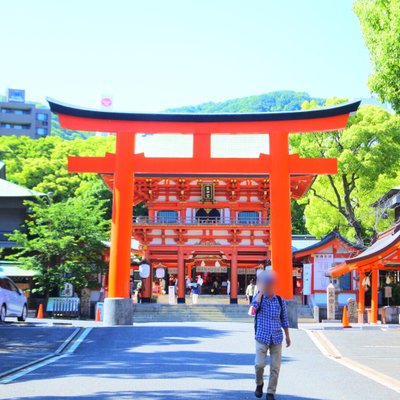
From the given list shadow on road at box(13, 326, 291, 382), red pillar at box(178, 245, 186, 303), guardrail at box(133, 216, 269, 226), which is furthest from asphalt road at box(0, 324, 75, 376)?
guardrail at box(133, 216, 269, 226)

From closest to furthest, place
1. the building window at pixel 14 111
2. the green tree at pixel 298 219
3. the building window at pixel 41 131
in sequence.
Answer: the green tree at pixel 298 219 → the building window at pixel 14 111 → the building window at pixel 41 131

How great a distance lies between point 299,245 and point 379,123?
31.4 feet

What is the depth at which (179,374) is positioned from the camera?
38.5 ft

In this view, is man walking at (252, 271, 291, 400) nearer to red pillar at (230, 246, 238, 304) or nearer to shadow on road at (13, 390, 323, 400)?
shadow on road at (13, 390, 323, 400)

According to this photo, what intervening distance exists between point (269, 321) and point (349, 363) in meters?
5.24

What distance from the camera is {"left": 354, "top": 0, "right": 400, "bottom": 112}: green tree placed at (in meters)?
15.3

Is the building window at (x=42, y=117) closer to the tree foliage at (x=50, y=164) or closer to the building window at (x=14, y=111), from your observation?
the building window at (x=14, y=111)

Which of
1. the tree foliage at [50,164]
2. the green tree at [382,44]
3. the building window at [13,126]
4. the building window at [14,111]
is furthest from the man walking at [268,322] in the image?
the building window at [14,111]

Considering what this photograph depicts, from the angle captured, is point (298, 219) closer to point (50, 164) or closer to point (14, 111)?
point (50, 164)

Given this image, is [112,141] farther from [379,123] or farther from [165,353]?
[165,353]

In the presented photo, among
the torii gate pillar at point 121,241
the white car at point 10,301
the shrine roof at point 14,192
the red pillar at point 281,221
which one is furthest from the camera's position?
the shrine roof at point 14,192

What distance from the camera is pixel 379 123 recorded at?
4300 centimetres

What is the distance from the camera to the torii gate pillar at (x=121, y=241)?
83.9ft

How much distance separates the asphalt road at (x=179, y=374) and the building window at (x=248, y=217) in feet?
73.9
